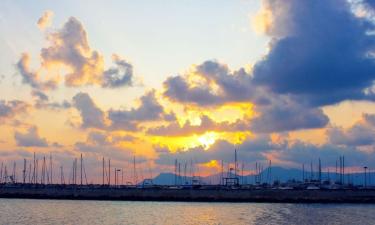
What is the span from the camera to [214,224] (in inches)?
3039

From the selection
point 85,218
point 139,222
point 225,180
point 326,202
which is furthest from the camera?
point 225,180

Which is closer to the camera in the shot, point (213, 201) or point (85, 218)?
point (85, 218)

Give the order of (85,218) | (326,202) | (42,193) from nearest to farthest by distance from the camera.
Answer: (85,218) → (326,202) → (42,193)

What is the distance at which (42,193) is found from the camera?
157 m

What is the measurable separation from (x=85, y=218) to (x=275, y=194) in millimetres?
64541

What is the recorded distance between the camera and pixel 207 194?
146375 millimetres

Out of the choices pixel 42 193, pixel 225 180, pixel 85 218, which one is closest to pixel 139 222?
pixel 85 218

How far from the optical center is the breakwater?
135 meters

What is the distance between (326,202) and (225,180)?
62.1m

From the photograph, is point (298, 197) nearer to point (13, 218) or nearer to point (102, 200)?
point (102, 200)

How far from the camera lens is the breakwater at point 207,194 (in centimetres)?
13462

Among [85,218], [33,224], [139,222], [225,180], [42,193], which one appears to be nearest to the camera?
[33,224]

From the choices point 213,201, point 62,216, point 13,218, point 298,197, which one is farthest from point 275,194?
point 13,218

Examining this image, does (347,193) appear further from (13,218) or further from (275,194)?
(13,218)
